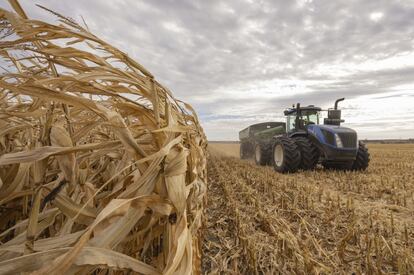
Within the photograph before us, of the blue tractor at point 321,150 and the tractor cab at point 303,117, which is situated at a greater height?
the tractor cab at point 303,117

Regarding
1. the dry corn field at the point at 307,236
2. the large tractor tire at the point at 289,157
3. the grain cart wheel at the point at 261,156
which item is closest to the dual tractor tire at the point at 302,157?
the large tractor tire at the point at 289,157

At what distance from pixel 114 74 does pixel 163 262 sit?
0.56m

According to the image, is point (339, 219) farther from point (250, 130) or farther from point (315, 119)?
point (250, 130)

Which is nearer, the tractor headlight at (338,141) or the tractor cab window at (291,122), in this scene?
the tractor headlight at (338,141)

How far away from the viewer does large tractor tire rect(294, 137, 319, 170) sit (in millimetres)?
8164

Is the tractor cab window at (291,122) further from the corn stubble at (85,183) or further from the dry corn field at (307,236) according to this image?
the corn stubble at (85,183)

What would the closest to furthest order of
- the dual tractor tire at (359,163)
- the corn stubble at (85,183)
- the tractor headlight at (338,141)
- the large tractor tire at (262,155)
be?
the corn stubble at (85,183), the tractor headlight at (338,141), the dual tractor tire at (359,163), the large tractor tire at (262,155)

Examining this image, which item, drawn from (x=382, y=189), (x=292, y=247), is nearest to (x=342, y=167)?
(x=382, y=189)

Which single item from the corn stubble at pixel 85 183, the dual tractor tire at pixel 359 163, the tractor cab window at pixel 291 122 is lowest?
the dual tractor tire at pixel 359 163

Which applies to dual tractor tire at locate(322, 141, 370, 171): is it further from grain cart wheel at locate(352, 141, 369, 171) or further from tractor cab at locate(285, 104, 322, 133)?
tractor cab at locate(285, 104, 322, 133)

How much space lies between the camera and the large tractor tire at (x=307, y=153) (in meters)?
8.16

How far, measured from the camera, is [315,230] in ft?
9.93

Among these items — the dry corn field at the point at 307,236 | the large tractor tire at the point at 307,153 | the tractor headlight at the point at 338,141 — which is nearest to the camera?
the dry corn field at the point at 307,236

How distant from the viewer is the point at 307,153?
818 centimetres
